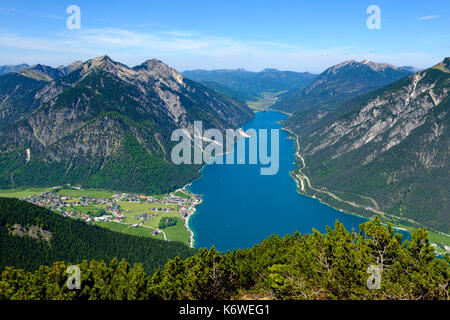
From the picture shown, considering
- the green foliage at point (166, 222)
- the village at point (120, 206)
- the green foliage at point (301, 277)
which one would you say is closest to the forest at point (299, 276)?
the green foliage at point (301, 277)

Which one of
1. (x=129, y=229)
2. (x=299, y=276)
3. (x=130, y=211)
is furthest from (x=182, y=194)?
(x=299, y=276)

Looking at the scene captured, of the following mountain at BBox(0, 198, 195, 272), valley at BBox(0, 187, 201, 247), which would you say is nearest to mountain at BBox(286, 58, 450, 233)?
valley at BBox(0, 187, 201, 247)

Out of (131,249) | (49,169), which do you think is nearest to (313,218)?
(131,249)

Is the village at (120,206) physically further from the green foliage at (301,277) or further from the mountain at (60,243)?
the green foliage at (301,277)

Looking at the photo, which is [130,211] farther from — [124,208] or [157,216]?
[157,216]

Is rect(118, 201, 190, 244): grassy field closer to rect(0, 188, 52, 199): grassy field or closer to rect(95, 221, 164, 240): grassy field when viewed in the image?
rect(95, 221, 164, 240): grassy field
